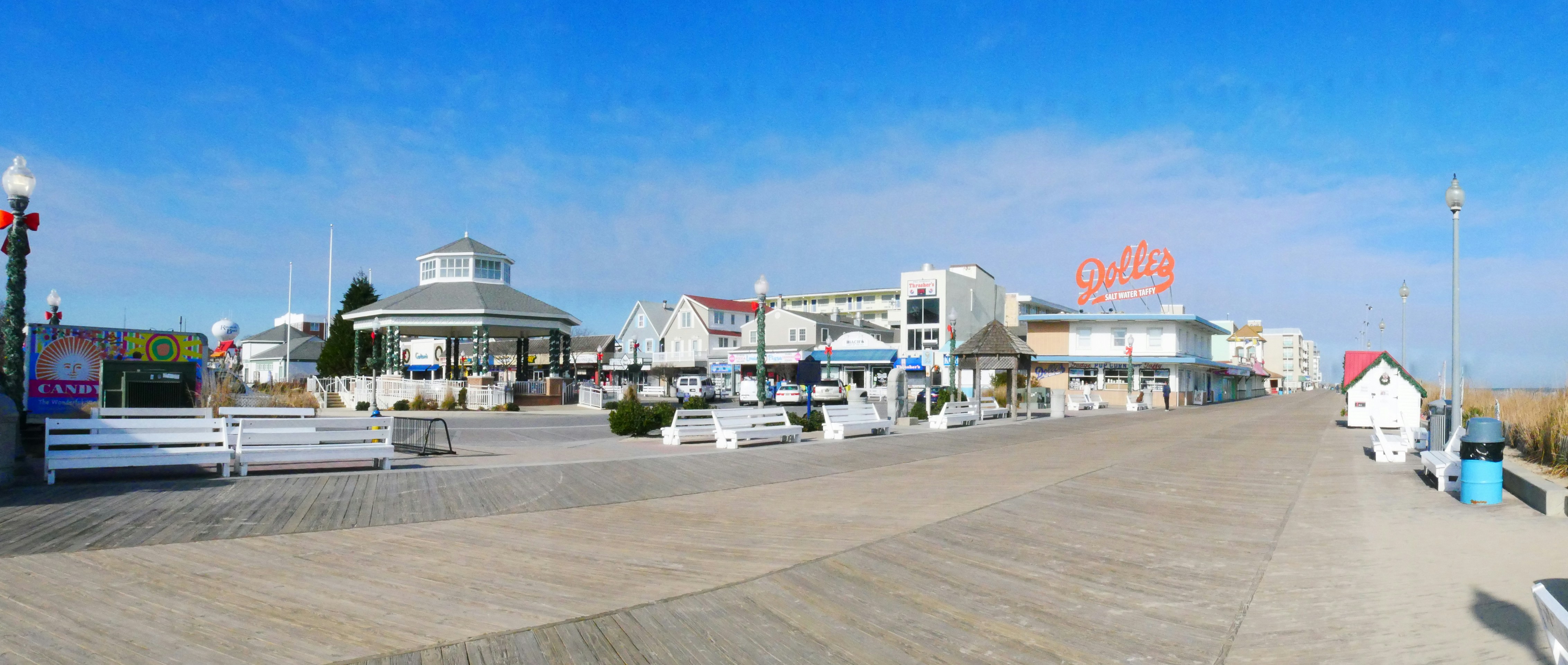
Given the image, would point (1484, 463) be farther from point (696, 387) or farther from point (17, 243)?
point (696, 387)

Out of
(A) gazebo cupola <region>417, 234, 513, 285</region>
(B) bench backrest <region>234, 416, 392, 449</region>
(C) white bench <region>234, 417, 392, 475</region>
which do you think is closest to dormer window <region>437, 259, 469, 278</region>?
(A) gazebo cupola <region>417, 234, 513, 285</region>

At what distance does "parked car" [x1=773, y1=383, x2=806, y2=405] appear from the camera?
150 ft

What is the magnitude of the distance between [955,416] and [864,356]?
3715 cm

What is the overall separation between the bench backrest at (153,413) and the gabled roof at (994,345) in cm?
2318

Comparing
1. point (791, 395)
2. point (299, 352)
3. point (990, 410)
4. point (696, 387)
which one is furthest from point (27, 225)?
point (299, 352)

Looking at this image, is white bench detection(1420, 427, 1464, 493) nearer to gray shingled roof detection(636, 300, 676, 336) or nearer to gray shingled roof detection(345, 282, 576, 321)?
gray shingled roof detection(345, 282, 576, 321)

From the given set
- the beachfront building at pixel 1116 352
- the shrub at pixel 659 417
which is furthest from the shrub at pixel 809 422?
the beachfront building at pixel 1116 352

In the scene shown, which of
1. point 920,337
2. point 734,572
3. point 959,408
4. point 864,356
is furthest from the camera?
point 920,337

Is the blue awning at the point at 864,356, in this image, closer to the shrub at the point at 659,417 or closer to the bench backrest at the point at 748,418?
Result: the shrub at the point at 659,417

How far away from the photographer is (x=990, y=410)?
1275 inches

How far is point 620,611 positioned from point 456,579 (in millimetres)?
1591

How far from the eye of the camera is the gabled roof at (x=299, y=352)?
237 ft

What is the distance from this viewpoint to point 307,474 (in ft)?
38.8

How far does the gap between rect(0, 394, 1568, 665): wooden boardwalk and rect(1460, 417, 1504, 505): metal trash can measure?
0.29 m
